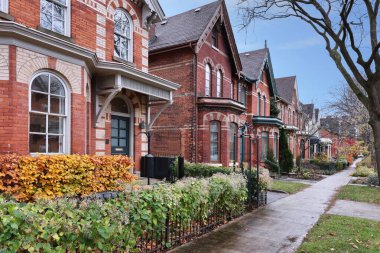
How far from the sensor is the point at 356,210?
9898 mm

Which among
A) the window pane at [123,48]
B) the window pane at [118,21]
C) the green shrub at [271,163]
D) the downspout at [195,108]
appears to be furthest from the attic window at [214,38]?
the green shrub at [271,163]

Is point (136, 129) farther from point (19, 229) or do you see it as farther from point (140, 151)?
point (19, 229)

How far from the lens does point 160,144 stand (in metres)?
17.4

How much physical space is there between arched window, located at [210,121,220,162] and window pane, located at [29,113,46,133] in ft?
34.7

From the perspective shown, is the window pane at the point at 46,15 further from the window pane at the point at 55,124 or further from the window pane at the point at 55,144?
the window pane at the point at 55,144

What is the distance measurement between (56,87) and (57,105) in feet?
1.62

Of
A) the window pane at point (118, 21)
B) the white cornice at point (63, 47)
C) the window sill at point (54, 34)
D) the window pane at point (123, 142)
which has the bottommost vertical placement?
the window pane at point (123, 142)

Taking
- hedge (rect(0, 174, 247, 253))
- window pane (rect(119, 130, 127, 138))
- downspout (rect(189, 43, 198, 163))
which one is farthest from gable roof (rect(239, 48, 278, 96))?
hedge (rect(0, 174, 247, 253))

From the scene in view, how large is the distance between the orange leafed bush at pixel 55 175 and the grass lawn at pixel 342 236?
425 centimetres

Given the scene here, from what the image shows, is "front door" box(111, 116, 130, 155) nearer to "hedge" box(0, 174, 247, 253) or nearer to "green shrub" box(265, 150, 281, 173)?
"hedge" box(0, 174, 247, 253)

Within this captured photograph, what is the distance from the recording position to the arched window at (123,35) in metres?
11.6

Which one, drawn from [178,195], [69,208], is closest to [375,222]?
[178,195]

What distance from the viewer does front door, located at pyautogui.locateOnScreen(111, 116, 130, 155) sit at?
1166cm

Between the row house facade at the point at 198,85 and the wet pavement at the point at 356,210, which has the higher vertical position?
the row house facade at the point at 198,85
